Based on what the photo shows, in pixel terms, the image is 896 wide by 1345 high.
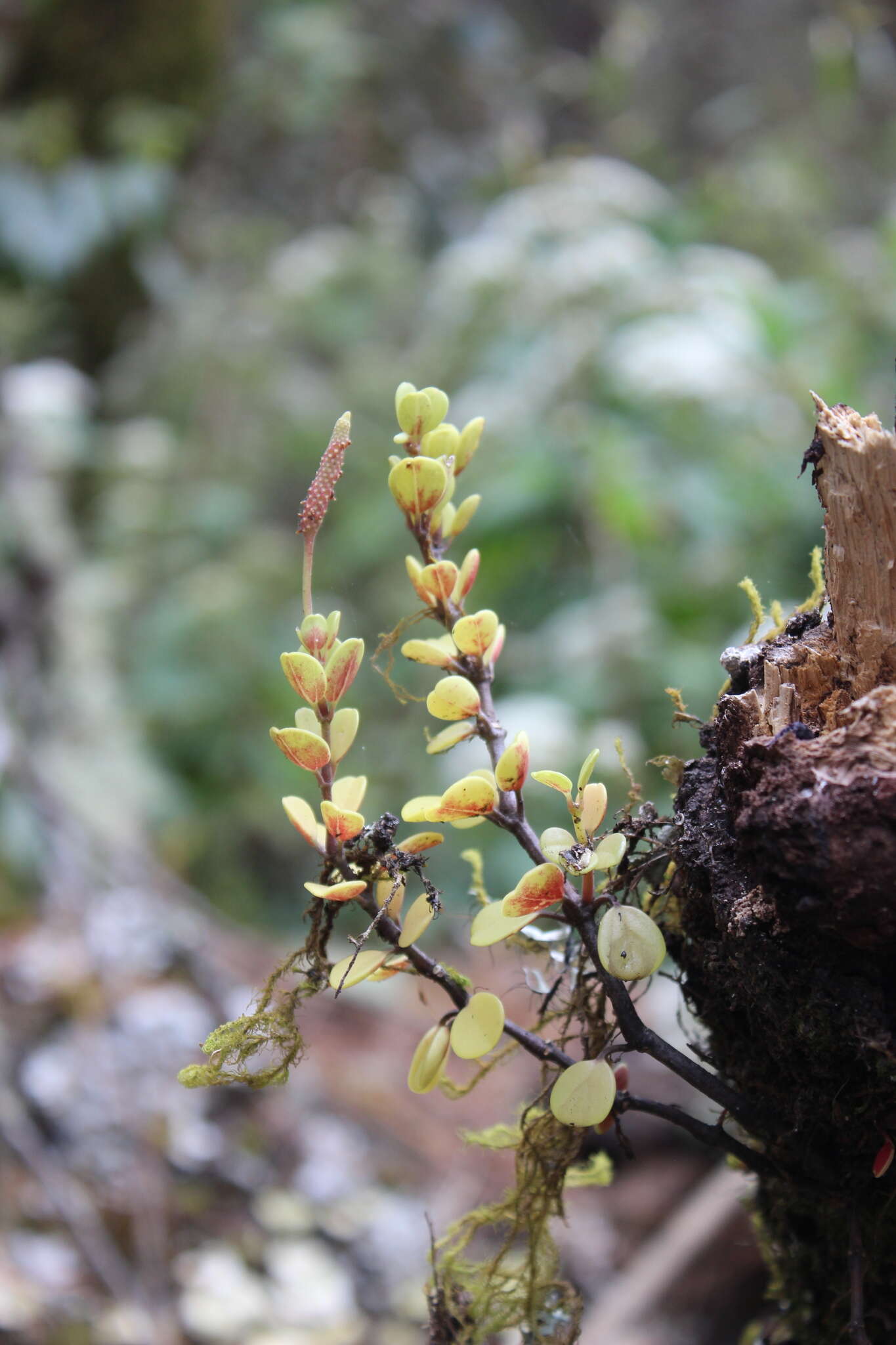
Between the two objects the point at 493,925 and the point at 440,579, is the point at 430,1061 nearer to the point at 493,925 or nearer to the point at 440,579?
the point at 493,925

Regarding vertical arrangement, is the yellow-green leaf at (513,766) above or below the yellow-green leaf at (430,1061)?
above

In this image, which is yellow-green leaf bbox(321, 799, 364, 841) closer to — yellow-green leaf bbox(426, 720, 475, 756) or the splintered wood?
yellow-green leaf bbox(426, 720, 475, 756)

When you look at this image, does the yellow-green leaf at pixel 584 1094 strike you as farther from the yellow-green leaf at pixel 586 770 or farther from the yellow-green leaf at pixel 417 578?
the yellow-green leaf at pixel 417 578

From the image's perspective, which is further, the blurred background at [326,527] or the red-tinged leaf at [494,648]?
the blurred background at [326,527]

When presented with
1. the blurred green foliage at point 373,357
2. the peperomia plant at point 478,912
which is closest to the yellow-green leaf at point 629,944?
the peperomia plant at point 478,912

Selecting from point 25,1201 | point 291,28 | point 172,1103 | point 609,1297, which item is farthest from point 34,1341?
point 291,28

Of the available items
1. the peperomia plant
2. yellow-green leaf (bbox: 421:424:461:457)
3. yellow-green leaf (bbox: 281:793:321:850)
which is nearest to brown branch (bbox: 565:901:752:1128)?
the peperomia plant

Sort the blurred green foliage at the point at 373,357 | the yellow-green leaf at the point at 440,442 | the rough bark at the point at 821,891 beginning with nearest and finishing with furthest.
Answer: the rough bark at the point at 821,891 → the yellow-green leaf at the point at 440,442 → the blurred green foliage at the point at 373,357
